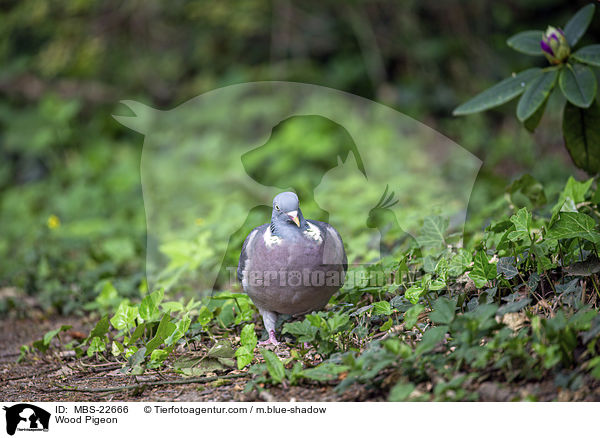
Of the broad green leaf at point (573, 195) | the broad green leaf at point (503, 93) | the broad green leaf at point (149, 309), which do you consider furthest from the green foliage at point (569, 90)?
the broad green leaf at point (149, 309)

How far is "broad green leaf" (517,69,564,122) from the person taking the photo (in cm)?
290

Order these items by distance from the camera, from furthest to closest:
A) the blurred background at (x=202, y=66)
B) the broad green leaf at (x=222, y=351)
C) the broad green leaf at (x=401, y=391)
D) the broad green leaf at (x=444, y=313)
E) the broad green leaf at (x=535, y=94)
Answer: the blurred background at (x=202, y=66), the broad green leaf at (x=535, y=94), the broad green leaf at (x=222, y=351), the broad green leaf at (x=444, y=313), the broad green leaf at (x=401, y=391)

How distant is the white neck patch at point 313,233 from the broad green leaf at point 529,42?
1.50 metres

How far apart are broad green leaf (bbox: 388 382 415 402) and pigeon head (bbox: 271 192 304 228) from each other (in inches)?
31.3

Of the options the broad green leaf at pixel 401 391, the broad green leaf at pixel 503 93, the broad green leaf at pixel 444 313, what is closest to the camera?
the broad green leaf at pixel 401 391

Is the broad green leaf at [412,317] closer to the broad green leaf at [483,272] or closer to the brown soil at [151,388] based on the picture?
the brown soil at [151,388]

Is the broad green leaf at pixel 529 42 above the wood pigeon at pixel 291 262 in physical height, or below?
above

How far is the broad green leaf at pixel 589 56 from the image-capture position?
2823mm

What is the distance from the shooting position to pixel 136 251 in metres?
5.00

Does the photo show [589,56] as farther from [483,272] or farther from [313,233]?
[313,233]

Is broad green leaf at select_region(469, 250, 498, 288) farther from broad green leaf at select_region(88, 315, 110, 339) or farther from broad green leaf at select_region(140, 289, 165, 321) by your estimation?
broad green leaf at select_region(88, 315, 110, 339)

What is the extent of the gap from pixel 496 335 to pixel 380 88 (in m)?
5.75
